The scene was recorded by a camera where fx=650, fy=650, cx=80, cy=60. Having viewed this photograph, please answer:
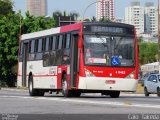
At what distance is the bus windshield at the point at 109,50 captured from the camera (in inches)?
1114

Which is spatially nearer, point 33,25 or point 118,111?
point 118,111

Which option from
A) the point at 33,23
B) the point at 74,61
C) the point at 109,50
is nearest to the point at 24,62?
the point at 74,61

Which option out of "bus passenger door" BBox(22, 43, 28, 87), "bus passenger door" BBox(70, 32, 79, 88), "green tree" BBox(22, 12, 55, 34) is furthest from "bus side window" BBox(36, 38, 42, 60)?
"green tree" BBox(22, 12, 55, 34)

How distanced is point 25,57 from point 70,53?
290 inches

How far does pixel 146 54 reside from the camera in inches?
6698

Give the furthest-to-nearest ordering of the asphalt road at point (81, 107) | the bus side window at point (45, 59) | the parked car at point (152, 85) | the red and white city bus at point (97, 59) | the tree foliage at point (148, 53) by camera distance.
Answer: the tree foliage at point (148, 53)
the parked car at point (152, 85)
the bus side window at point (45, 59)
the red and white city bus at point (97, 59)
the asphalt road at point (81, 107)

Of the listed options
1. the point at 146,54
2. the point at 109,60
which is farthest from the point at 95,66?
the point at 146,54

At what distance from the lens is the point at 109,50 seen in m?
28.4

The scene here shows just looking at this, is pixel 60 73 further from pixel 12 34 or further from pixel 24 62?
pixel 12 34

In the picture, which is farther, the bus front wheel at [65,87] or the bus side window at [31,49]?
the bus side window at [31,49]

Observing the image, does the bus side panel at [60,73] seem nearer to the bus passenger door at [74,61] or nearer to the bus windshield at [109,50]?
the bus passenger door at [74,61]

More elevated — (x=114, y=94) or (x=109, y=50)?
(x=109, y=50)

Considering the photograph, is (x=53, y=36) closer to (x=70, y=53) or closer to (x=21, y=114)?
(x=70, y=53)

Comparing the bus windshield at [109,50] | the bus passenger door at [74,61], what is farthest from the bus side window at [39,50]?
the bus windshield at [109,50]
